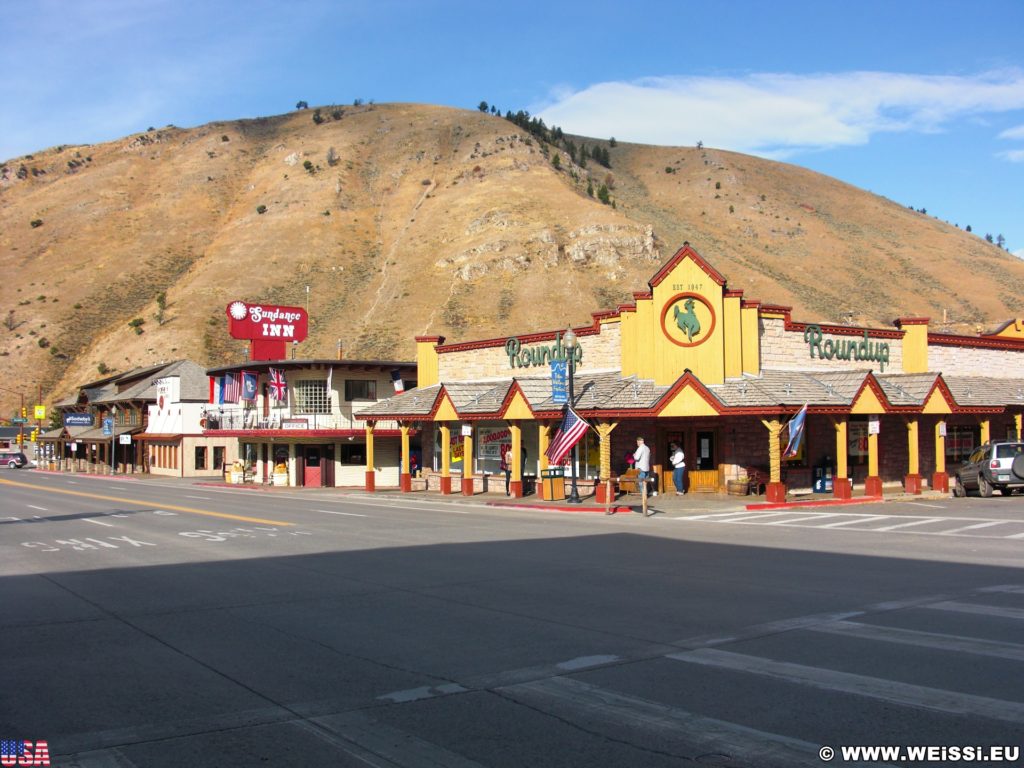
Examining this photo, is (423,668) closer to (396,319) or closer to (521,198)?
(396,319)

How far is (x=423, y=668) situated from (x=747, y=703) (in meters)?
2.76

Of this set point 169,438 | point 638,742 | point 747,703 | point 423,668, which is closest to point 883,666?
point 747,703

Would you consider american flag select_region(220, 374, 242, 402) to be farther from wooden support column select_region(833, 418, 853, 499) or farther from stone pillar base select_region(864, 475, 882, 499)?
stone pillar base select_region(864, 475, 882, 499)

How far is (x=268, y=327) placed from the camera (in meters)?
55.9

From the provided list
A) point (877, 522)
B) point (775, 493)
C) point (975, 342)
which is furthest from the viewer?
point (975, 342)

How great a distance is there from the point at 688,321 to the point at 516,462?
773cm

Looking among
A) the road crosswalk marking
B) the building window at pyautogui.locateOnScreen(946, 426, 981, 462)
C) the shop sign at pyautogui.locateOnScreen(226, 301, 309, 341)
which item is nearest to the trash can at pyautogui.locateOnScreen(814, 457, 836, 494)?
the road crosswalk marking

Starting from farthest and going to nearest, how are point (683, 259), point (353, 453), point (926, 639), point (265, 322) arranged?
point (265, 322), point (353, 453), point (683, 259), point (926, 639)

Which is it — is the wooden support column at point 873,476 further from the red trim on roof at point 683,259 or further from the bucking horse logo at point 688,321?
the red trim on roof at point 683,259

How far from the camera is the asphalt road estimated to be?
19.6ft

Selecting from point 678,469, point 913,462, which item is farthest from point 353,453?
point 913,462

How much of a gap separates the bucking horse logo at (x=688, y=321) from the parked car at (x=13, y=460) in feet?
269

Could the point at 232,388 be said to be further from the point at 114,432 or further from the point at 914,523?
the point at 914,523

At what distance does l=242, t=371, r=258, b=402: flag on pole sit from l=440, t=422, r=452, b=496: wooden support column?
1725 centimetres
